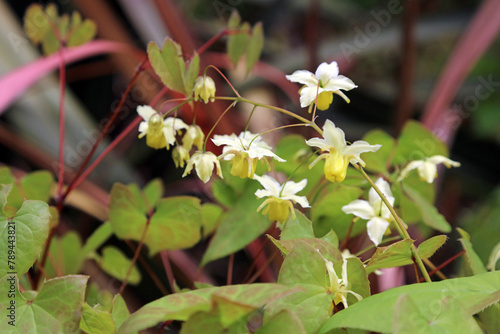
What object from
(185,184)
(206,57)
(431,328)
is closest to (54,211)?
(431,328)

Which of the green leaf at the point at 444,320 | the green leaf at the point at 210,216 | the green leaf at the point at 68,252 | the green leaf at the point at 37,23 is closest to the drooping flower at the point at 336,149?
the green leaf at the point at 444,320

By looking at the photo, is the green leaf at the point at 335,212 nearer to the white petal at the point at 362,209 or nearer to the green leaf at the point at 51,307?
the white petal at the point at 362,209

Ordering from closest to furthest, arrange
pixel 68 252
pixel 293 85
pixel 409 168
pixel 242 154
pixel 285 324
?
pixel 285 324
pixel 242 154
pixel 409 168
pixel 68 252
pixel 293 85

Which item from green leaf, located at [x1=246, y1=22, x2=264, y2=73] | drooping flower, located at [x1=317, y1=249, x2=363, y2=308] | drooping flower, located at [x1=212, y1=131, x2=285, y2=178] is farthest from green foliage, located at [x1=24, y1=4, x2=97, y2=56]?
drooping flower, located at [x1=317, y1=249, x2=363, y2=308]

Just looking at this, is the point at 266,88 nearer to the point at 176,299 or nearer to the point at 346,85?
the point at 346,85

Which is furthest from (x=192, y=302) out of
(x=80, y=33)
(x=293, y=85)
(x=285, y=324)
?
(x=293, y=85)

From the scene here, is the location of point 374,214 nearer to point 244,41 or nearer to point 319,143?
point 319,143

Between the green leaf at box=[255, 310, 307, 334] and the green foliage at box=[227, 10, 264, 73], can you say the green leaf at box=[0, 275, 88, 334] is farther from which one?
the green foliage at box=[227, 10, 264, 73]
